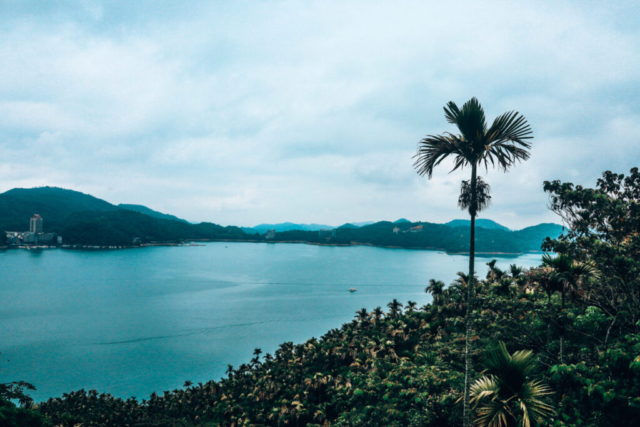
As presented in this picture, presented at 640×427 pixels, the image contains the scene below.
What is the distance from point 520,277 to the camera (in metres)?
23.8

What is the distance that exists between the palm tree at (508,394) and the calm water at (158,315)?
35.8 metres

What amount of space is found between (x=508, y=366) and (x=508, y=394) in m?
0.71

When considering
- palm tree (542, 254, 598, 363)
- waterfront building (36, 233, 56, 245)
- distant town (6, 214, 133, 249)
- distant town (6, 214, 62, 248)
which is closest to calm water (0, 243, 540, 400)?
palm tree (542, 254, 598, 363)

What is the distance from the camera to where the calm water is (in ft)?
132

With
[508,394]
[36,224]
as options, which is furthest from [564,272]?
[36,224]

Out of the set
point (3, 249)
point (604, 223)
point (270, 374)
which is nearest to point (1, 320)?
point (270, 374)

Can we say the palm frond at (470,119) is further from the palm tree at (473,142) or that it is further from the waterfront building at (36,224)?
the waterfront building at (36,224)

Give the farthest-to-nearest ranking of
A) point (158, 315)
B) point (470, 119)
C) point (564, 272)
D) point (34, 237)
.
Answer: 1. point (34, 237)
2. point (158, 315)
3. point (564, 272)
4. point (470, 119)

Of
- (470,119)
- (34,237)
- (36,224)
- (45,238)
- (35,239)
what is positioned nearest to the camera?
(470,119)

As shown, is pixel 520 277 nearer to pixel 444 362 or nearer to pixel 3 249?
pixel 444 362

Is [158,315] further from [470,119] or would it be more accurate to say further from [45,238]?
[45,238]

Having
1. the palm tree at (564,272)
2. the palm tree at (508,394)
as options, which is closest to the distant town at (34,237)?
the palm tree at (508,394)

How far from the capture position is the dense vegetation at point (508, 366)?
924cm

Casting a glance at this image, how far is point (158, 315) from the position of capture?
63.2 metres
